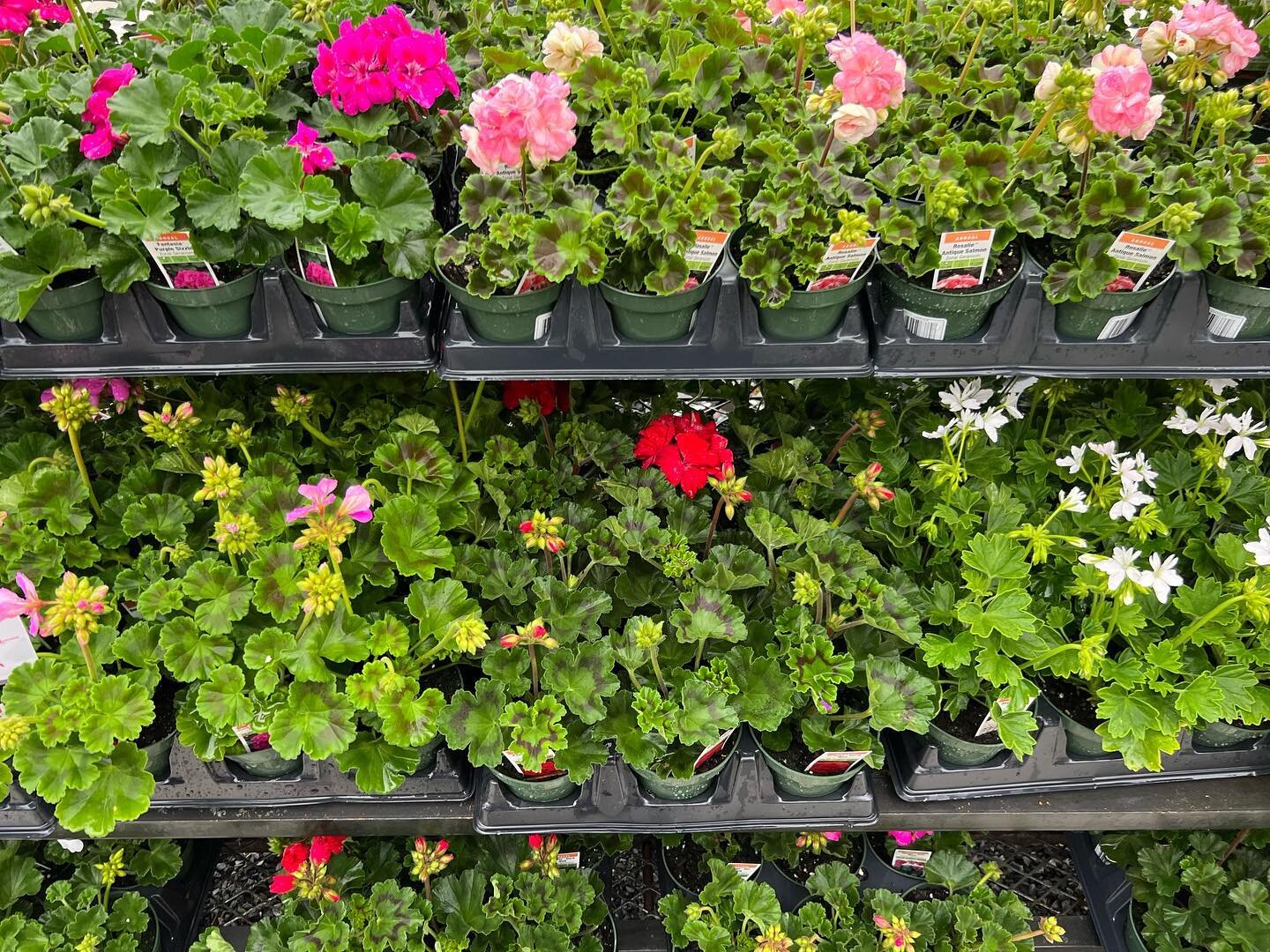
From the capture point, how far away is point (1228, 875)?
170cm

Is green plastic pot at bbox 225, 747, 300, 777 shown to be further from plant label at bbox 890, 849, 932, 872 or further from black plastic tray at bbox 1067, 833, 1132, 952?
black plastic tray at bbox 1067, 833, 1132, 952

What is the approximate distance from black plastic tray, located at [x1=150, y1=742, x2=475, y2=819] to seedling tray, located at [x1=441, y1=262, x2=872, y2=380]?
649mm

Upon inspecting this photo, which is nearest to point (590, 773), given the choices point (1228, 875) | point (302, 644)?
point (302, 644)

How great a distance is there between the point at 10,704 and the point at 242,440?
19.8 inches

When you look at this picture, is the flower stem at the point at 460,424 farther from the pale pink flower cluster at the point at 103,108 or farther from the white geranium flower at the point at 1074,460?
the white geranium flower at the point at 1074,460

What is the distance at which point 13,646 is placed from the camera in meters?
1.22

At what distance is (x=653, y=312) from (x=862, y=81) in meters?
0.40

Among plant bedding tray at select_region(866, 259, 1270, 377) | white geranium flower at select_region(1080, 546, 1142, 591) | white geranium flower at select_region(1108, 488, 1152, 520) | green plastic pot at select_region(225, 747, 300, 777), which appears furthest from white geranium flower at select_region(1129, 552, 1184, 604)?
green plastic pot at select_region(225, 747, 300, 777)

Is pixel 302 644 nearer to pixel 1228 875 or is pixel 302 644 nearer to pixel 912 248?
pixel 912 248

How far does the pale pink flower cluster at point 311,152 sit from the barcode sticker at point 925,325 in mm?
834

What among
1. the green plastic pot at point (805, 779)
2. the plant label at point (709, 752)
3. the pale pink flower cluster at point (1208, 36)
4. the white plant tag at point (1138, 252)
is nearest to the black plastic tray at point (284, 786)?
the plant label at point (709, 752)

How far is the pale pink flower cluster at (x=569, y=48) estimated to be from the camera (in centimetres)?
123

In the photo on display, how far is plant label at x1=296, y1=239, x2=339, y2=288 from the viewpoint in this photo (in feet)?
3.75

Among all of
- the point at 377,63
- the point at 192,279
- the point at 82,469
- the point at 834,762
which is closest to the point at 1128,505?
the point at 834,762
